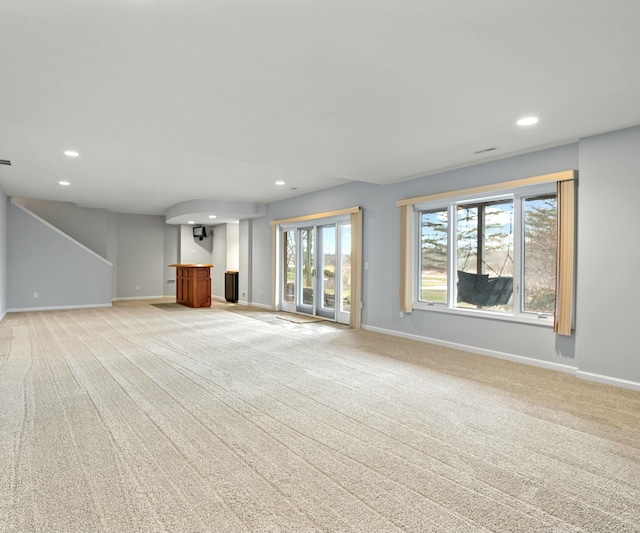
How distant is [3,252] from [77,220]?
2632 mm

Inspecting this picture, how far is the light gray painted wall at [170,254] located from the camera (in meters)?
12.9

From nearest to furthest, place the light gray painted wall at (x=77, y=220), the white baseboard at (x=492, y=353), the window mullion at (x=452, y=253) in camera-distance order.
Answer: the white baseboard at (x=492, y=353), the window mullion at (x=452, y=253), the light gray painted wall at (x=77, y=220)

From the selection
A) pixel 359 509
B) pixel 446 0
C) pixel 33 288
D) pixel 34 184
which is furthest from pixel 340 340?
pixel 33 288

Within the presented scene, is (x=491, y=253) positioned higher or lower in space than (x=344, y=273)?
higher

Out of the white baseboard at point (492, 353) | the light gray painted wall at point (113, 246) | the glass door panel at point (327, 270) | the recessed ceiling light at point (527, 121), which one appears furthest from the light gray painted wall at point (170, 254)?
the recessed ceiling light at point (527, 121)

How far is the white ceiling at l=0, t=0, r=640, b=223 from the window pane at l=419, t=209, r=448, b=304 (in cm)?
111

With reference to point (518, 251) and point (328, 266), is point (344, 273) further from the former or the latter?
point (518, 251)

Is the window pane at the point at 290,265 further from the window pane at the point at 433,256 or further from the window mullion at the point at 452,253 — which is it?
the window mullion at the point at 452,253

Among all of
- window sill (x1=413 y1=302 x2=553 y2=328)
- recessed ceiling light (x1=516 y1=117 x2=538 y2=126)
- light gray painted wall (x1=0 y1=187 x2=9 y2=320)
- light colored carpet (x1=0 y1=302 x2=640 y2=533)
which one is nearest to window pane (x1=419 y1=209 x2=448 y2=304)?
window sill (x1=413 y1=302 x2=553 y2=328)

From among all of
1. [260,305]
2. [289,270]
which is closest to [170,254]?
[260,305]

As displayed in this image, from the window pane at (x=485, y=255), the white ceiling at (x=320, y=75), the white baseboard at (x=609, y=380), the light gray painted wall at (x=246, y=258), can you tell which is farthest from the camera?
the light gray painted wall at (x=246, y=258)

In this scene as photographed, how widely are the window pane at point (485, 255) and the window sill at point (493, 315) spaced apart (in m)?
0.13

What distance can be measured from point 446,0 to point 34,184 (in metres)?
8.36

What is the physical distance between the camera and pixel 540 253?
4723 millimetres
